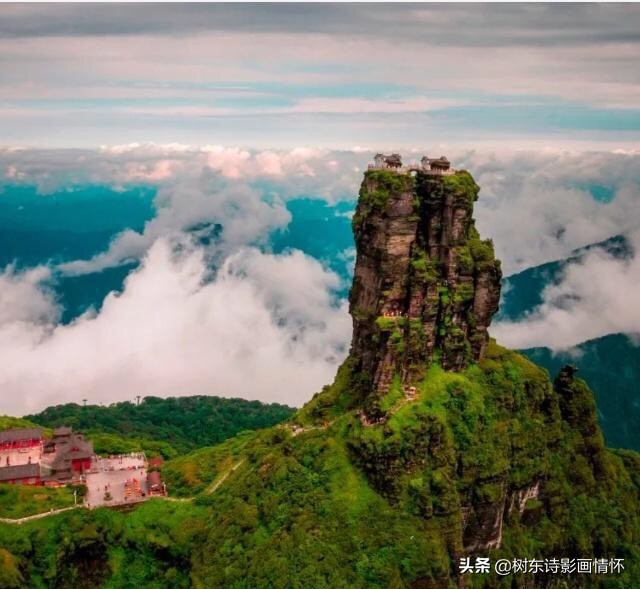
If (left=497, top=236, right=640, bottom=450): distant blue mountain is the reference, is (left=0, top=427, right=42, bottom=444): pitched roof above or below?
below

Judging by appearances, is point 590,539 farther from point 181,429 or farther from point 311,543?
point 181,429

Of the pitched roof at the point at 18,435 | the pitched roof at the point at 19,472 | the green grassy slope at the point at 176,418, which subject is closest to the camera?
the pitched roof at the point at 19,472

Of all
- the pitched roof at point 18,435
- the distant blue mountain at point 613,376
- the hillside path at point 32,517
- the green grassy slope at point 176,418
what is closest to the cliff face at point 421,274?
the hillside path at point 32,517

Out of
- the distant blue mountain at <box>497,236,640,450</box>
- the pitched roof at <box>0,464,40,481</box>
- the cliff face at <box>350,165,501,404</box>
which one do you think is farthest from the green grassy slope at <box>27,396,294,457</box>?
the distant blue mountain at <box>497,236,640,450</box>

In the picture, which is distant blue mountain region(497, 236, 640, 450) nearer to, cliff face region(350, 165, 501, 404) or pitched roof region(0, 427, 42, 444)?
cliff face region(350, 165, 501, 404)

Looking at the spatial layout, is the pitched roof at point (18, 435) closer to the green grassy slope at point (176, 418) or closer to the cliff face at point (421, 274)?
the cliff face at point (421, 274)

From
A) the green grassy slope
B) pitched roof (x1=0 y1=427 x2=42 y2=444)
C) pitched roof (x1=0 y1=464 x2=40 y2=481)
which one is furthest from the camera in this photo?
the green grassy slope

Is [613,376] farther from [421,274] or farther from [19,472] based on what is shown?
[19,472]
